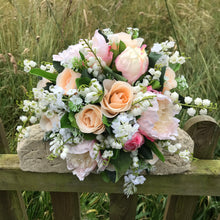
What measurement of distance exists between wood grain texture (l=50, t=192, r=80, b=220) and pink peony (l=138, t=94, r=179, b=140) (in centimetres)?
55

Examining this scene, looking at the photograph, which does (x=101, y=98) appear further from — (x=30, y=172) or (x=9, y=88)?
(x=9, y=88)

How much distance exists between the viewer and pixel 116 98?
0.77m

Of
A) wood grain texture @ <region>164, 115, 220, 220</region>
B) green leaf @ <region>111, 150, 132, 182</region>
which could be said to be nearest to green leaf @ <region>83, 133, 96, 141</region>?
green leaf @ <region>111, 150, 132, 182</region>

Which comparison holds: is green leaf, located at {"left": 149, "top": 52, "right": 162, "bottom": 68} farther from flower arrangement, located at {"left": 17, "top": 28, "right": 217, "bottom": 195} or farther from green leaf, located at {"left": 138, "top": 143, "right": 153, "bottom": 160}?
green leaf, located at {"left": 138, "top": 143, "right": 153, "bottom": 160}

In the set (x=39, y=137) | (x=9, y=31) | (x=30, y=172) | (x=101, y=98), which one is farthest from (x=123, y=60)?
(x=9, y=31)

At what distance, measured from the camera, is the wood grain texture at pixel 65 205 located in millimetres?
1169

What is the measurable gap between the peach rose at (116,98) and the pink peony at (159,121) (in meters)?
0.07

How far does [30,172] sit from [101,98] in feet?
1.55

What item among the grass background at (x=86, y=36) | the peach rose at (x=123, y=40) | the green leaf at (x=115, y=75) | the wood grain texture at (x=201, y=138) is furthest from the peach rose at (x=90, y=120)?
the grass background at (x=86, y=36)

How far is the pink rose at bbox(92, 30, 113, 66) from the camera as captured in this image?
0.81 meters

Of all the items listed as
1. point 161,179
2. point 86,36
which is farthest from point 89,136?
point 86,36

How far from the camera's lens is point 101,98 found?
77 cm

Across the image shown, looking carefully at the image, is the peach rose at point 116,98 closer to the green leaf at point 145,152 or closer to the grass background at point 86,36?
the green leaf at point 145,152

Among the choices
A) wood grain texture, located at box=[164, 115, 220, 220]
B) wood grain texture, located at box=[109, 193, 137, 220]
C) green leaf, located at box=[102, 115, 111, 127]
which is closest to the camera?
green leaf, located at box=[102, 115, 111, 127]
